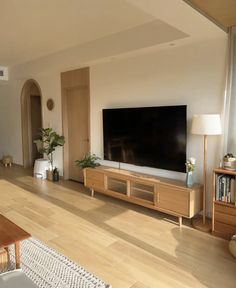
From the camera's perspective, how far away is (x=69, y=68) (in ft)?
16.2

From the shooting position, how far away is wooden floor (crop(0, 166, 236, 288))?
2.29 m

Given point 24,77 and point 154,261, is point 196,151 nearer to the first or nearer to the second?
point 154,261

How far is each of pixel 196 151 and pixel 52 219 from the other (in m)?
2.18

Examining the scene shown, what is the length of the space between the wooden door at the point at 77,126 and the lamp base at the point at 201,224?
8.49 ft

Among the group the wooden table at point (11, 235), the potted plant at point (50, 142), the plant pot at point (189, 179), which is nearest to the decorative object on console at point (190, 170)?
the plant pot at point (189, 179)

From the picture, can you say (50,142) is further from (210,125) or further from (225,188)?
(225,188)

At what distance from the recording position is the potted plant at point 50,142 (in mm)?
5395

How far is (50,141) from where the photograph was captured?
559 centimetres

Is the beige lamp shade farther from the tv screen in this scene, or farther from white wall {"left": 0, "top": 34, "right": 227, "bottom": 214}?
the tv screen

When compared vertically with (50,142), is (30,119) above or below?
above

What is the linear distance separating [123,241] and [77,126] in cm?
296

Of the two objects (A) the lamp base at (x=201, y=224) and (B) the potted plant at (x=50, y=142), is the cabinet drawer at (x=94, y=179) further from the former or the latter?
(A) the lamp base at (x=201, y=224)

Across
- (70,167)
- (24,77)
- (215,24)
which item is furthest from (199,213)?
(24,77)

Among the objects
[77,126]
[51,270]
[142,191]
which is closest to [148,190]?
[142,191]
